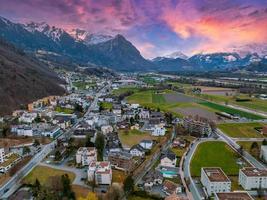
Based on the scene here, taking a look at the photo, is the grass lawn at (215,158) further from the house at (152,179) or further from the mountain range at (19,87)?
the mountain range at (19,87)

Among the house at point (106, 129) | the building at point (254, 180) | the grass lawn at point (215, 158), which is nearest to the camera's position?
the building at point (254, 180)

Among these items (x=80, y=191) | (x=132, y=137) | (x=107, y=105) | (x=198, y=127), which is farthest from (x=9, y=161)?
(x=107, y=105)

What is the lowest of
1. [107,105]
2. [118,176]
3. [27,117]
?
[118,176]

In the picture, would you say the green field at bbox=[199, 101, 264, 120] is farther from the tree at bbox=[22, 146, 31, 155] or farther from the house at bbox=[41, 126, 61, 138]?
the tree at bbox=[22, 146, 31, 155]

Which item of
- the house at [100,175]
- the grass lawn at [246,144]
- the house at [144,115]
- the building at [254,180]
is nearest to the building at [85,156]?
the house at [100,175]

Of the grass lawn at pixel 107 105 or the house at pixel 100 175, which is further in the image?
the grass lawn at pixel 107 105

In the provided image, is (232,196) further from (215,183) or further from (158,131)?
(158,131)

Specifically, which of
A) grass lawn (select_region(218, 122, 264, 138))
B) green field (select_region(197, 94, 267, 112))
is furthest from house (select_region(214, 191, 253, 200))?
green field (select_region(197, 94, 267, 112))

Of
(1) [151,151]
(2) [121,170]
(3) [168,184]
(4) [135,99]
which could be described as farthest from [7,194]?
(4) [135,99]
